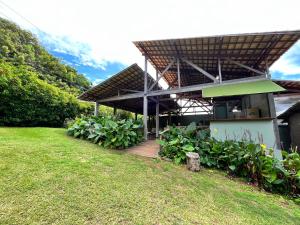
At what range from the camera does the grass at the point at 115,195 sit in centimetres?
223

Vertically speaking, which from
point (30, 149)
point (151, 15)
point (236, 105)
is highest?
point (151, 15)

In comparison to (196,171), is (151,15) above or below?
above

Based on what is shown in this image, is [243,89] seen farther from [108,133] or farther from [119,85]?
[119,85]

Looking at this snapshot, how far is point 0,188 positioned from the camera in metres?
2.53

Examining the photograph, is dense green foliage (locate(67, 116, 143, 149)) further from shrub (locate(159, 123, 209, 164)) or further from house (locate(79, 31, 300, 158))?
house (locate(79, 31, 300, 158))

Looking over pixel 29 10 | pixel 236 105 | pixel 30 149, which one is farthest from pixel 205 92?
pixel 29 10

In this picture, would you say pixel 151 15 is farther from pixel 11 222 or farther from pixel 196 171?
pixel 11 222

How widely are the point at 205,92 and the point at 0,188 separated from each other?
6.52 m

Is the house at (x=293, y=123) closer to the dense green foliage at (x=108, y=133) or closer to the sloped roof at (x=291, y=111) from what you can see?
the sloped roof at (x=291, y=111)

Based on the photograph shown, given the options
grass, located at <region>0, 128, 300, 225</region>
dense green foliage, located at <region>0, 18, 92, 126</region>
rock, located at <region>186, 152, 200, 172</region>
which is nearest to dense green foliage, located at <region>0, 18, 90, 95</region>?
dense green foliage, located at <region>0, 18, 92, 126</region>

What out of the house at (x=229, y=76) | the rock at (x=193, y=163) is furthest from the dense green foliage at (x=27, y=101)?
the rock at (x=193, y=163)

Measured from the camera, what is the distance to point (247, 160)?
4.49 metres

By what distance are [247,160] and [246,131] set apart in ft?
5.44

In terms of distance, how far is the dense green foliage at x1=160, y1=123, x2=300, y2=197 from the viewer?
4.03 metres
